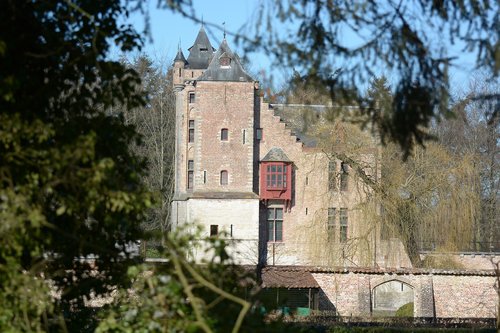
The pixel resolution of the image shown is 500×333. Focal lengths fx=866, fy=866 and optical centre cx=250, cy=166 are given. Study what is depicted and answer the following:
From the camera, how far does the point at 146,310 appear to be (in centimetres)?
559

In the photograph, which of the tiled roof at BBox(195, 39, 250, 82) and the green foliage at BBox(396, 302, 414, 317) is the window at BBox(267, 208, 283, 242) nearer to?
the tiled roof at BBox(195, 39, 250, 82)

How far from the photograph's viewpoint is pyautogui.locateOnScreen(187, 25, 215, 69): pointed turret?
41.6 metres

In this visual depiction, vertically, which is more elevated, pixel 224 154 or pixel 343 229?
pixel 224 154

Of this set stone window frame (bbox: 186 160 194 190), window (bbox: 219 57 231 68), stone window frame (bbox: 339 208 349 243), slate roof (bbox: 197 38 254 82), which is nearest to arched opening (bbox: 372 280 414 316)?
stone window frame (bbox: 339 208 349 243)

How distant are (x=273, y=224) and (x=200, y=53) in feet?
33.6

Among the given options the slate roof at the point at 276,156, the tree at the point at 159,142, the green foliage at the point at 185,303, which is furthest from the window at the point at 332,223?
the green foliage at the point at 185,303

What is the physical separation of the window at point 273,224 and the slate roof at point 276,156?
2137 mm

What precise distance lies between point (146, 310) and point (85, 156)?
1.08 meters

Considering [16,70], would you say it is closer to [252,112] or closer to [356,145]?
[356,145]

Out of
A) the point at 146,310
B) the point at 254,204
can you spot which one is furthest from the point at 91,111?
the point at 254,204

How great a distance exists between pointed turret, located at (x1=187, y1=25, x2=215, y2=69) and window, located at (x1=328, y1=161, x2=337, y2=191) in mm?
12376

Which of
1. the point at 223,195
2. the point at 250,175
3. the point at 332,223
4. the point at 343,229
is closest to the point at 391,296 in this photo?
the point at 343,229

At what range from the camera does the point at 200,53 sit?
4200cm

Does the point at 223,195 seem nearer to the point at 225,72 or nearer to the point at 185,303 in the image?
the point at 225,72
